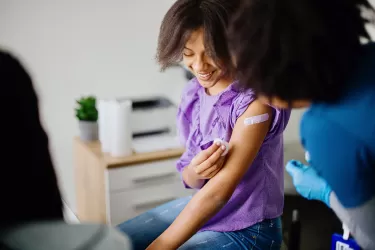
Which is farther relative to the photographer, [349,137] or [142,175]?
[142,175]

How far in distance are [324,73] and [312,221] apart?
1.01m

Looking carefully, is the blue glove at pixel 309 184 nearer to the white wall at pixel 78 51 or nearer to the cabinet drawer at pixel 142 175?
the cabinet drawer at pixel 142 175

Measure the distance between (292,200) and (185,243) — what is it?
64 cm

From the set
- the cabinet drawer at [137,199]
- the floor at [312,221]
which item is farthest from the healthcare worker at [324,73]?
the cabinet drawer at [137,199]

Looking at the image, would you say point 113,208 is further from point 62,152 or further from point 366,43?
point 366,43

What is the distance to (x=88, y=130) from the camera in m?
1.98

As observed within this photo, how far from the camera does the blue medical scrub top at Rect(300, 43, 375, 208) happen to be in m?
0.79

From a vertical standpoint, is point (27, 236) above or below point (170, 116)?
above

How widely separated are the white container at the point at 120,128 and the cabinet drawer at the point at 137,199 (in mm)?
171

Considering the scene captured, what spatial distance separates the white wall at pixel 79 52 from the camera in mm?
2045

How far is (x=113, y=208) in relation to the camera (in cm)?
180

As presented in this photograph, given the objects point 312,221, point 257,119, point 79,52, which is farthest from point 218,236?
point 79,52

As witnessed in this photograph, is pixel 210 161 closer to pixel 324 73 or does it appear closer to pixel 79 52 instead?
pixel 324 73

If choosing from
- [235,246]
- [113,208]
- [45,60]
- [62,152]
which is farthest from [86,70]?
[235,246]
